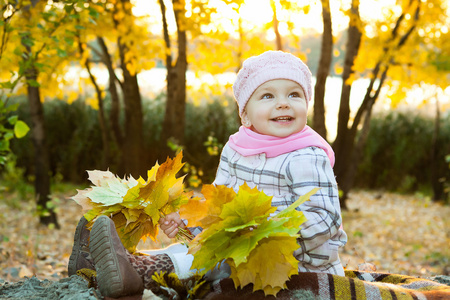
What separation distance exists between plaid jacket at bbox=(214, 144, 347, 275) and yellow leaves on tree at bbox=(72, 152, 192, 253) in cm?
37

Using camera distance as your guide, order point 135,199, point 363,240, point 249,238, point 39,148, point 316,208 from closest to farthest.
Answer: point 249,238 → point 316,208 → point 135,199 → point 39,148 → point 363,240

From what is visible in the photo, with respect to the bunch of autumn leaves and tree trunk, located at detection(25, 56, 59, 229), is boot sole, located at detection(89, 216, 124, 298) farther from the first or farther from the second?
tree trunk, located at detection(25, 56, 59, 229)

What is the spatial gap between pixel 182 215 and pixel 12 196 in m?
7.09

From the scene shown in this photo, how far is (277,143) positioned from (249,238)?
1.87ft

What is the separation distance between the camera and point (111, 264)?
1647 mm

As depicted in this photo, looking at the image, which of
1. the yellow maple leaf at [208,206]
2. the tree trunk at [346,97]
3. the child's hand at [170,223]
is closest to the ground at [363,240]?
the child's hand at [170,223]

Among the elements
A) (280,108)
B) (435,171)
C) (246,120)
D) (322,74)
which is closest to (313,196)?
(280,108)

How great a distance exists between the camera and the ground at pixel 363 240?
149 inches

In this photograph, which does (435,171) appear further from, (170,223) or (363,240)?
(170,223)

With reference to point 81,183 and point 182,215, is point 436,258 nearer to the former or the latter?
point 182,215

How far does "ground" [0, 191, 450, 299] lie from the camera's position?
149 inches

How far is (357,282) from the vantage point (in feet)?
5.79

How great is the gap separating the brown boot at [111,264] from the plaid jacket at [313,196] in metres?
0.64

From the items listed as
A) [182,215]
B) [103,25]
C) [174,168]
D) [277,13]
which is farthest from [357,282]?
[103,25]
